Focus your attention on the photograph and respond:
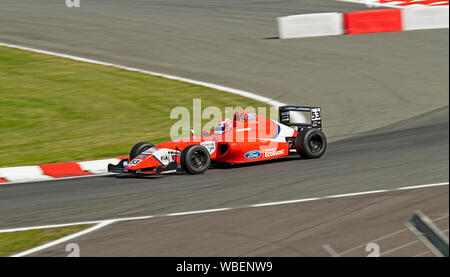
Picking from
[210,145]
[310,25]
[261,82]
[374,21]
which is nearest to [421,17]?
[374,21]

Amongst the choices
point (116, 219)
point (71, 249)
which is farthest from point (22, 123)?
point (71, 249)

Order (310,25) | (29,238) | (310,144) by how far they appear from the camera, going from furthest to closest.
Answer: (310,25) < (310,144) < (29,238)

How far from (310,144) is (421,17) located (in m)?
11.1

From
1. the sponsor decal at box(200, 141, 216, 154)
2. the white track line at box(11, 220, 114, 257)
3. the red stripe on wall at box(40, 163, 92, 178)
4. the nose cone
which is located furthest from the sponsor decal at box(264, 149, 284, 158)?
the white track line at box(11, 220, 114, 257)

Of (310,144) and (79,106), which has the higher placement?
(79,106)

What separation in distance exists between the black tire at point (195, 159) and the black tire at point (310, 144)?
66.8 inches

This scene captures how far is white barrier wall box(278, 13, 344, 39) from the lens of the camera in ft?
70.0

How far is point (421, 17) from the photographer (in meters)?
20.9

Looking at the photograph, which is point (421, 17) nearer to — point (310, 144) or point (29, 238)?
point (310, 144)

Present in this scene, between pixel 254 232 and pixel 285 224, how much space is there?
43 cm

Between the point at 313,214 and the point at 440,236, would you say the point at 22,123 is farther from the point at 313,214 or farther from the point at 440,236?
the point at 440,236

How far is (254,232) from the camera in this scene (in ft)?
22.5

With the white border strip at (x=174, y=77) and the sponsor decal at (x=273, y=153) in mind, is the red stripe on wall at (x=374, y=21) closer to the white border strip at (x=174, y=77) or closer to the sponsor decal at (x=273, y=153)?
the white border strip at (x=174, y=77)

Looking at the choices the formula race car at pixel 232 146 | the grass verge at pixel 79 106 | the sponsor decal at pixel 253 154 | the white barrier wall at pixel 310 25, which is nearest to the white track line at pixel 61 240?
the formula race car at pixel 232 146
